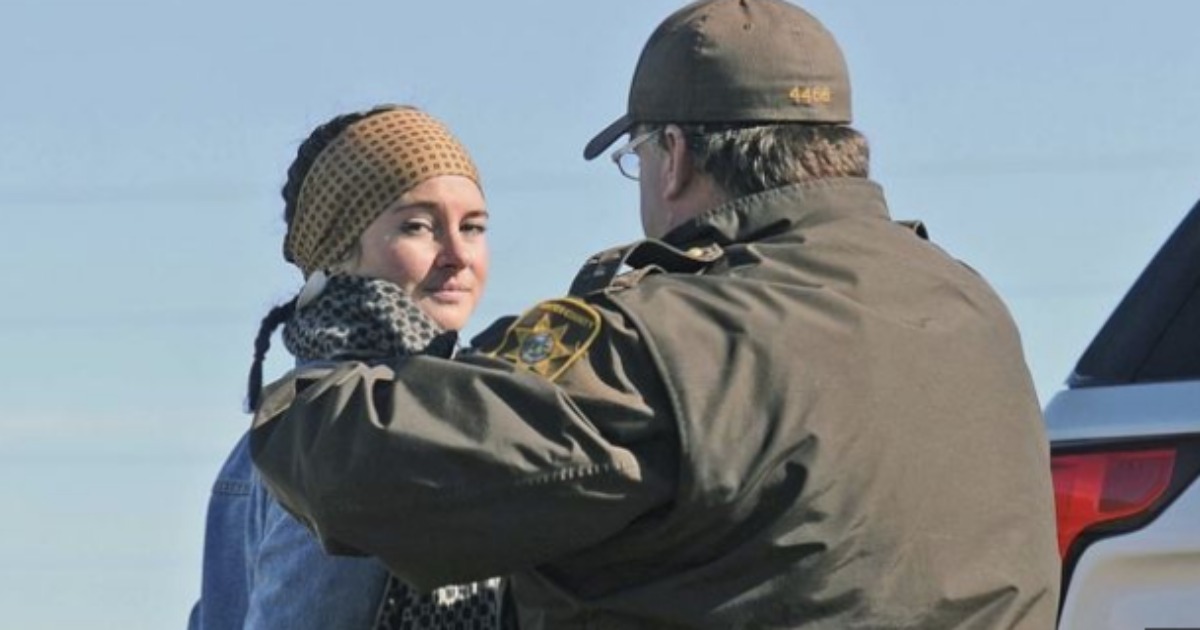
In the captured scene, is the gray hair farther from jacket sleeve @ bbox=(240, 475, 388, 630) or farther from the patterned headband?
jacket sleeve @ bbox=(240, 475, 388, 630)

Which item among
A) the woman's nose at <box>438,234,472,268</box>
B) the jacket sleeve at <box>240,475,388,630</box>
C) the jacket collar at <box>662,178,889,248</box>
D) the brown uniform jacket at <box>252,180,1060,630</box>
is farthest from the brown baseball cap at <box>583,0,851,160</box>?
the jacket sleeve at <box>240,475,388,630</box>

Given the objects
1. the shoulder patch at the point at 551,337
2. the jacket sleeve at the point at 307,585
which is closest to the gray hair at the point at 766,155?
the shoulder patch at the point at 551,337

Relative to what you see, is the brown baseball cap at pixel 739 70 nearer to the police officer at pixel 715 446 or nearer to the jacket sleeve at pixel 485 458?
the police officer at pixel 715 446

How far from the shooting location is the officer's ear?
379cm

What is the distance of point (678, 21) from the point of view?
12.7 feet

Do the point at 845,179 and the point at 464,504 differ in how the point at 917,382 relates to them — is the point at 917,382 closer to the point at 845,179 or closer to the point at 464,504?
the point at 845,179

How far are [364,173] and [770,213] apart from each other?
747 millimetres

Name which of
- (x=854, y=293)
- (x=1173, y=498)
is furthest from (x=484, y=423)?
(x=1173, y=498)

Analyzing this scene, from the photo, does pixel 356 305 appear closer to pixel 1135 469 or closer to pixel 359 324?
pixel 359 324

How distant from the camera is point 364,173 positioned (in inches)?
164

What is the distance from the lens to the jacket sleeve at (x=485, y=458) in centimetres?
341

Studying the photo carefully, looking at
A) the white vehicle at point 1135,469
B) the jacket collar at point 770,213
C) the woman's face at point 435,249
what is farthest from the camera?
the white vehicle at point 1135,469

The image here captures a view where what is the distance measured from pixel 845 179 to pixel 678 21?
1.08 feet

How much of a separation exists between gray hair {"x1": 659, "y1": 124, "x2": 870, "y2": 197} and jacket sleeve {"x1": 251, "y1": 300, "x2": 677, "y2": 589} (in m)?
0.37
